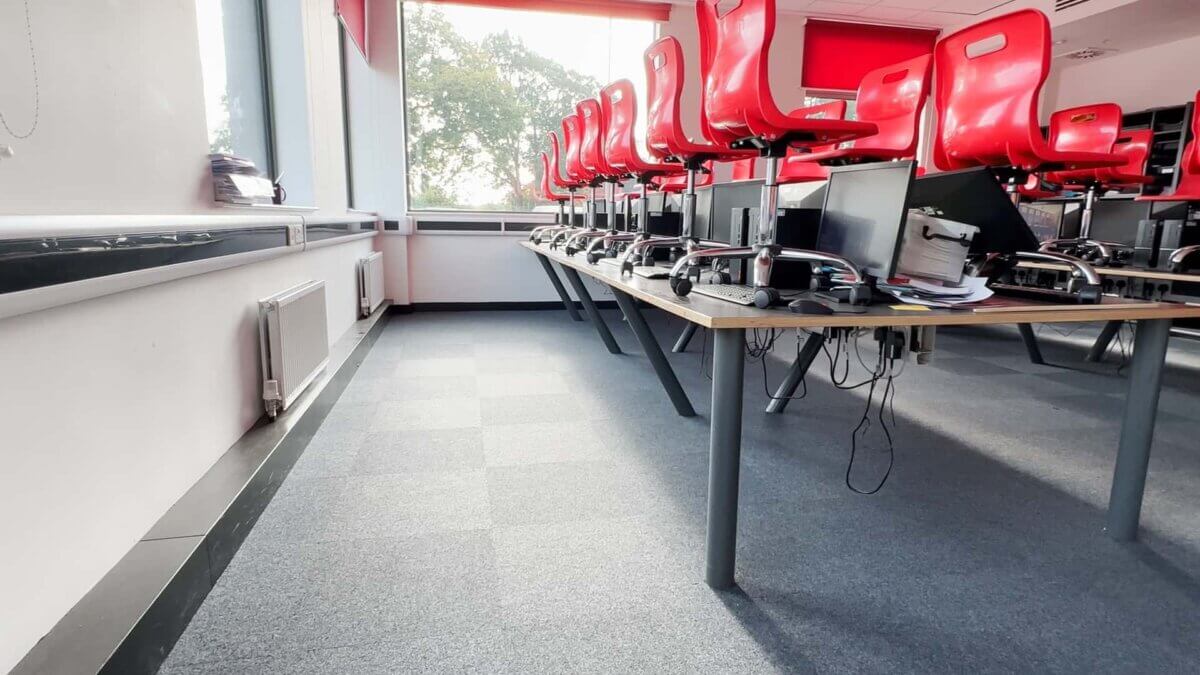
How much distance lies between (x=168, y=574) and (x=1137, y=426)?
7.41ft

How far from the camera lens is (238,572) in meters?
1.40

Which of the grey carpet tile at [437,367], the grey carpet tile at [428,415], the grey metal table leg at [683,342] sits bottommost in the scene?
the grey carpet tile at [428,415]

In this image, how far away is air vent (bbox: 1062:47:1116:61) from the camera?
6625 mm

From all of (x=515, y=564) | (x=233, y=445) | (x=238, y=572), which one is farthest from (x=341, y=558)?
(x=233, y=445)

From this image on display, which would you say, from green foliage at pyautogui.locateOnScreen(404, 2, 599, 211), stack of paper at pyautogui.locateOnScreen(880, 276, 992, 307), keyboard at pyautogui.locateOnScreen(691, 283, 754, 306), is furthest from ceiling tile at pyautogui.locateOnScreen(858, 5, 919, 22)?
keyboard at pyautogui.locateOnScreen(691, 283, 754, 306)

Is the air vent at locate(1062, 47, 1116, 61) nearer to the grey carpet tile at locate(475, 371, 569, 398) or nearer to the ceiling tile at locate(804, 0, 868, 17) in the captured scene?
the ceiling tile at locate(804, 0, 868, 17)

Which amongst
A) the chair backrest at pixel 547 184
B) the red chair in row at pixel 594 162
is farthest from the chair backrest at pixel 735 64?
the chair backrest at pixel 547 184

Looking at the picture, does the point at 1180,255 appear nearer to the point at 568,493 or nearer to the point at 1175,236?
the point at 1175,236

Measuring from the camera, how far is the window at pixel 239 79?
231 centimetres

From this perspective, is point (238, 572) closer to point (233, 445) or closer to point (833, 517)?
point (233, 445)

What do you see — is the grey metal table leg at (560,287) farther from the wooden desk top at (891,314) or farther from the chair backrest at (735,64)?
the wooden desk top at (891,314)

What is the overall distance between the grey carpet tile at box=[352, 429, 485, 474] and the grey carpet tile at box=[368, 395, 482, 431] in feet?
0.22

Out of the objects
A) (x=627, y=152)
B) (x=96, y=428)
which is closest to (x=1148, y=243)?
(x=627, y=152)

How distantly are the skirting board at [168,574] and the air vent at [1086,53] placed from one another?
850 cm
